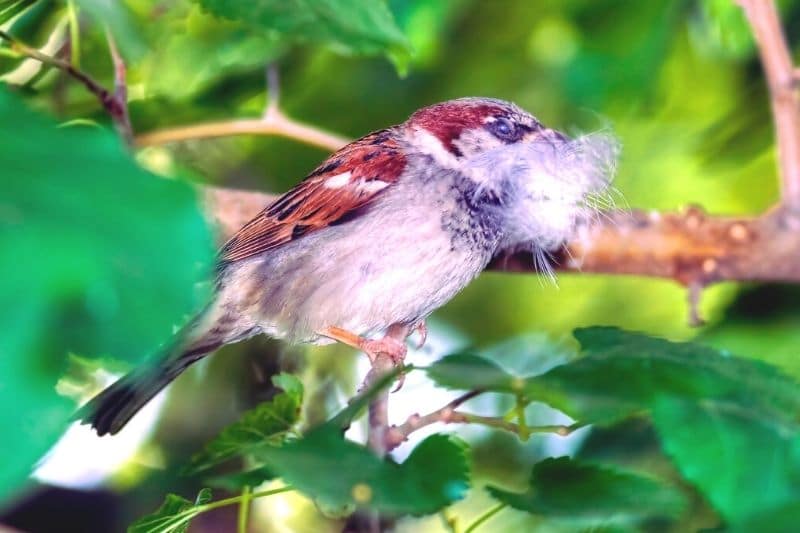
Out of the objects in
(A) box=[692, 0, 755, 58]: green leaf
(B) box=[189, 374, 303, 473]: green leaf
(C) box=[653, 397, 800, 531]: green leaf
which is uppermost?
(A) box=[692, 0, 755, 58]: green leaf

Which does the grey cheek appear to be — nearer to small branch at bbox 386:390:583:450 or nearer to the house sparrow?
the house sparrow

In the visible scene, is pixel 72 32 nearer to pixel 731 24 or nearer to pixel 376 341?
pixel 376 341

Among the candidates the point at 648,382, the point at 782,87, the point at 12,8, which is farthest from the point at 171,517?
the point at 782,87

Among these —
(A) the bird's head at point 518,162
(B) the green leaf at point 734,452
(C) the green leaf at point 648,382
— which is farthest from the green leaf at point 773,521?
(A) the bird's head at point 518,162

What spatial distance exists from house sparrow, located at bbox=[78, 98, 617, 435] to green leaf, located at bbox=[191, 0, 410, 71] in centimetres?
48

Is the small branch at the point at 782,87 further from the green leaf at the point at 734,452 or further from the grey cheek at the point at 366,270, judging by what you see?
the green leaf at the point at 734,452

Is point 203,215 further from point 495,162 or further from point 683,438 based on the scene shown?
point 495,162

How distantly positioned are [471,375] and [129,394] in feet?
3.89

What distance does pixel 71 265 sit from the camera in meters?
0.75

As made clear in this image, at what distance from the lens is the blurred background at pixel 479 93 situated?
2496mm

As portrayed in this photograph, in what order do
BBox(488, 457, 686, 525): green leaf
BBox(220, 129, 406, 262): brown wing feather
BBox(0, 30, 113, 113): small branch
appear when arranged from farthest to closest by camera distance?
BBox(220, 129, 406, 262): brown wing feather → BBox(0, 30, 113, 113): small branch → BBox(488, 457, 686, 525): green leaf

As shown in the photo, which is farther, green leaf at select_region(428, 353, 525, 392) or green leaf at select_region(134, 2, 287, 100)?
green leaf at select_region(134, 2, 287, 100)

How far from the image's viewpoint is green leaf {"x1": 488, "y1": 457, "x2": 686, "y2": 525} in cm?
110

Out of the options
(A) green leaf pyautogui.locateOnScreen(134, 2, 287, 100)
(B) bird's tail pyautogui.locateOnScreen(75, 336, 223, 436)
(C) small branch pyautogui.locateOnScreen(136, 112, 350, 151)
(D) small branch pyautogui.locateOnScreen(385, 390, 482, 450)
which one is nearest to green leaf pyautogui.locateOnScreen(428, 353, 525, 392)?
(D) small branch pyautogui.locateOnScreen(385, 390, 482, 450)
